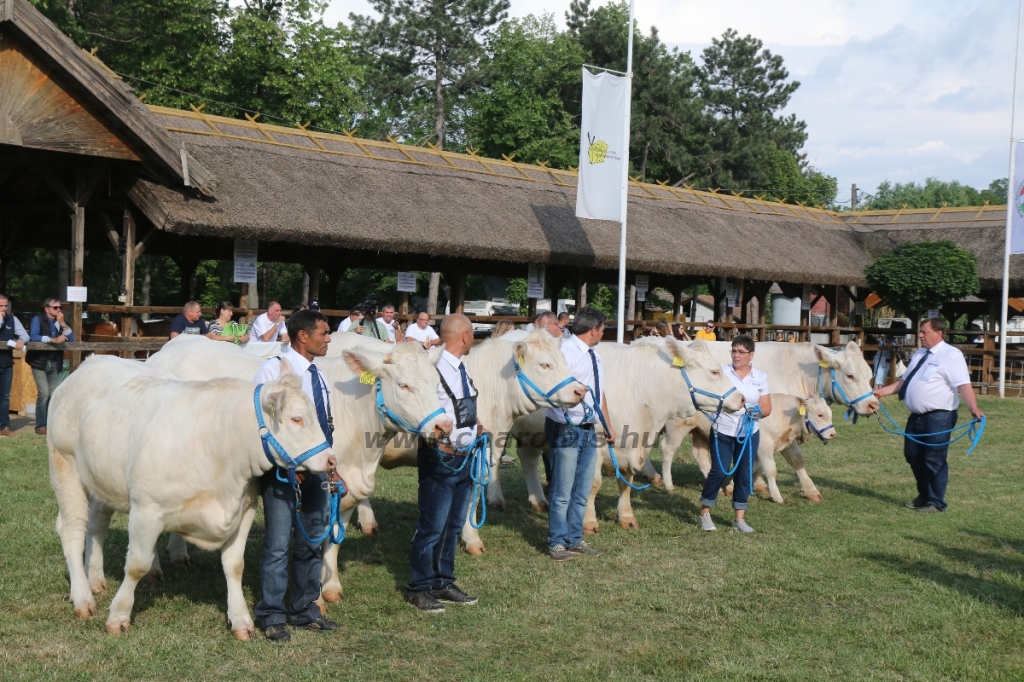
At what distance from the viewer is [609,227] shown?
23.6 m

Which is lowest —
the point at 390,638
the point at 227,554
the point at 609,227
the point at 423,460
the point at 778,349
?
the point at 390,638

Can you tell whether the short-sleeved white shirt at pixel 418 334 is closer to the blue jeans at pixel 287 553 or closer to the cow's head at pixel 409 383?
the cow's head at pixel 409 383

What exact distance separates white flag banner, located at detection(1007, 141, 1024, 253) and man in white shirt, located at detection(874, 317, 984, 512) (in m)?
14.7

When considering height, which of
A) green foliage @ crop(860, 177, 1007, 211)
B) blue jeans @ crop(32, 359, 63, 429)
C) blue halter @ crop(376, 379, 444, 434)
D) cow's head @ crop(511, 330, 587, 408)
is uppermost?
green foliage @ crop(860, 177, 1007, 211)

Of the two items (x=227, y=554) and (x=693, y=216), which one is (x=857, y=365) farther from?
(x=693, y=216)

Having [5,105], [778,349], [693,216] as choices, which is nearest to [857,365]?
[778,349]

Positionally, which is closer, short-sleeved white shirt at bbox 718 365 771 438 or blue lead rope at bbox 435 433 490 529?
blue lead rope at bbox 435 433 490 529

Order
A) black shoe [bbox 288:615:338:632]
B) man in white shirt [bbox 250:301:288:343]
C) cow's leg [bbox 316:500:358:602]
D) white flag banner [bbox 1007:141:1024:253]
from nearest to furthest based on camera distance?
black shoe [bbox 288:615:338:632]
cow's leg [bbox 316:500:358:602]
man in white shirt [bbox 250:301:288:343]
white flag banner [bbox 1007:141:1024:253]

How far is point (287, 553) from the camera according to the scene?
19.6 ft

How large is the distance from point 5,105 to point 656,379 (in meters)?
10.4

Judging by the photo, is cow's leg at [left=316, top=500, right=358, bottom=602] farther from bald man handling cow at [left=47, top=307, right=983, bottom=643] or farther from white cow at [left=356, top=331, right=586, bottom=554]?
white cow at [left=356, top=331, right=586, bottom=554]

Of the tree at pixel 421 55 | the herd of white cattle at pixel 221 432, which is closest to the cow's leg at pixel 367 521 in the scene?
the herd of white cattle at pixel 221 432

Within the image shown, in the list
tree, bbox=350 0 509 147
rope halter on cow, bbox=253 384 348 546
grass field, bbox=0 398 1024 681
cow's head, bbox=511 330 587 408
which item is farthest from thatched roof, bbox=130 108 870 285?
tree, bbox=350 0 509 147

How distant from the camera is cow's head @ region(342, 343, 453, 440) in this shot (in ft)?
20.4
